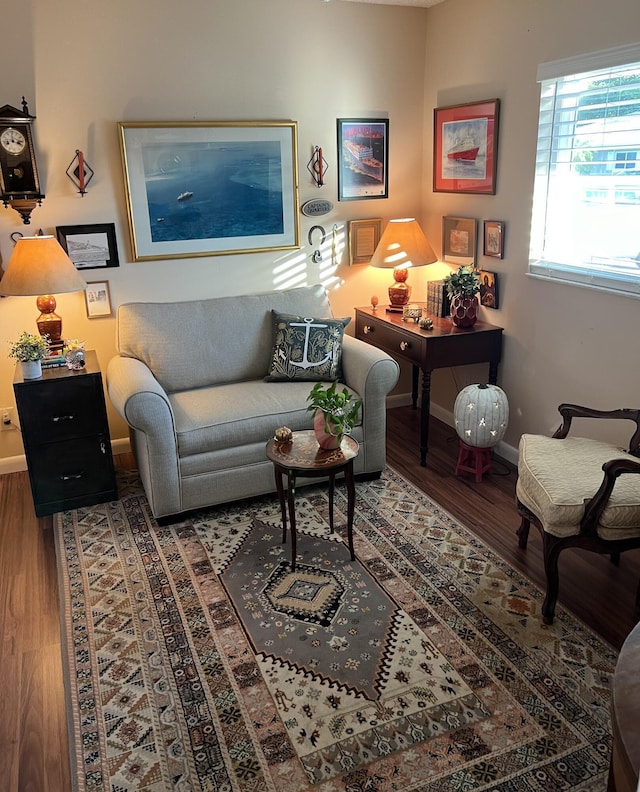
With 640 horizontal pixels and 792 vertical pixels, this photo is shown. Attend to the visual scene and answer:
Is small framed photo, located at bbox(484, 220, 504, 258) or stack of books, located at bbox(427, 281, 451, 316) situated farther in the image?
stack of books, located at bbox(427, 281, 451, 316)

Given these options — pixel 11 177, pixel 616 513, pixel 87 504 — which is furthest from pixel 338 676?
pixel 11 177

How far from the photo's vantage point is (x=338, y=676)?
225 centimetres

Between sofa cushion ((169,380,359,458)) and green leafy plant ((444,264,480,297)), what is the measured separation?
34.7 inches

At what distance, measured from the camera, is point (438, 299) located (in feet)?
13.1

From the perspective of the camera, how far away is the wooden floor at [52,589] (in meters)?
2.03

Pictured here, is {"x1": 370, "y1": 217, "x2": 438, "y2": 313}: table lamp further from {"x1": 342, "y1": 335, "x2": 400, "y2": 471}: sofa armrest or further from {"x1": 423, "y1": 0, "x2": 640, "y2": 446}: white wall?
{"x1": 342, "y1": 335, "x2": 400, "y2": 471}: sofa armrest

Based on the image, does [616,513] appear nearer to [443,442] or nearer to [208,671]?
[208,671]

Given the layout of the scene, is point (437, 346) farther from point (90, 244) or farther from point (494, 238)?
point (90, 244)

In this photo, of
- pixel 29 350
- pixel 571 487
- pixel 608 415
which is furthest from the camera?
pixel 29 350

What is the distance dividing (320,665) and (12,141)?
2.95 m

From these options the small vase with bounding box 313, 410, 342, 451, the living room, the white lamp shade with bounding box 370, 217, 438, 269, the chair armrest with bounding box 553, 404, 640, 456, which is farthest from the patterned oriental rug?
the white lamp shade with bounding box 370, 217, 438, 269

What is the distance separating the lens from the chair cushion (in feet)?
7.80

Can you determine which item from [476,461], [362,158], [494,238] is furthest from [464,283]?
[362,158]

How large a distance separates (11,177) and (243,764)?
2.97m
